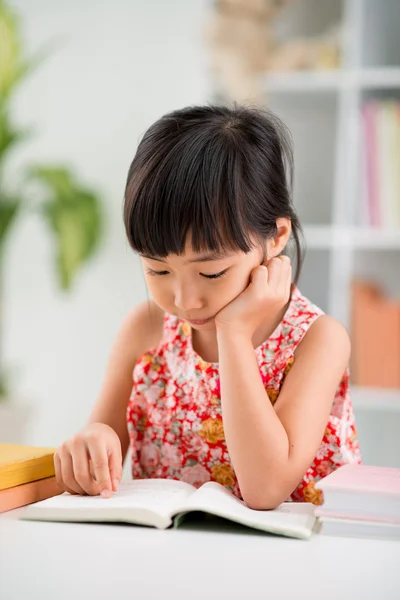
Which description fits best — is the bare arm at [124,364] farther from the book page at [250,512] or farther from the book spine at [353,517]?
the book spine at [353,517]

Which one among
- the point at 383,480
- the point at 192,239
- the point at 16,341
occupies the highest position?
the point at 192,239

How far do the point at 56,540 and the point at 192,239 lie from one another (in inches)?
15.5

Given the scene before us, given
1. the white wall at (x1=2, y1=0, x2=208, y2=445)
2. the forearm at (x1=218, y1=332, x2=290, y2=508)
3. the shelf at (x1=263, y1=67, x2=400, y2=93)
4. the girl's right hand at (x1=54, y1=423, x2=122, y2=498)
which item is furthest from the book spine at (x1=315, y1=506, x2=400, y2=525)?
the white wall at (x1=2, y1=0, x2=208, y2=445)

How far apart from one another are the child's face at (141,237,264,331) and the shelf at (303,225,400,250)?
5.25 feet

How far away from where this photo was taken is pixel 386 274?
2938 mm

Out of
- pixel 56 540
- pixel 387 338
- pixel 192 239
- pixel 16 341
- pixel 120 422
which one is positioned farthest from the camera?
pixel 16 341

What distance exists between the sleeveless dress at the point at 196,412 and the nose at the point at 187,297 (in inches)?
8.0

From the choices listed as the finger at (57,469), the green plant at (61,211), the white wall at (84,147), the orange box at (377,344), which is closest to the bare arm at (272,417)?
the finger at (57,469)

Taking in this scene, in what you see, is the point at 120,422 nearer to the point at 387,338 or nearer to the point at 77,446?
the point at 77,446

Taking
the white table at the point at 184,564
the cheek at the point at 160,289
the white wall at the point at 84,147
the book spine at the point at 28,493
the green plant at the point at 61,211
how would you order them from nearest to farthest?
the white table at the point at 184,564, the book spine at the point at 28,493, the cheek at the point at 160,289, the green plant at the point at 61,211, the white wall at the point at 84,147

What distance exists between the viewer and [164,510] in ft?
2.93

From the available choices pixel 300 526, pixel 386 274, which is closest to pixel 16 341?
pixel 386 274

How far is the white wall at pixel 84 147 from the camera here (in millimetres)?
3365

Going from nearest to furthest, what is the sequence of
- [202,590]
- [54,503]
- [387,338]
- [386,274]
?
[202,590], [54,503], [387,338], [386,274]
